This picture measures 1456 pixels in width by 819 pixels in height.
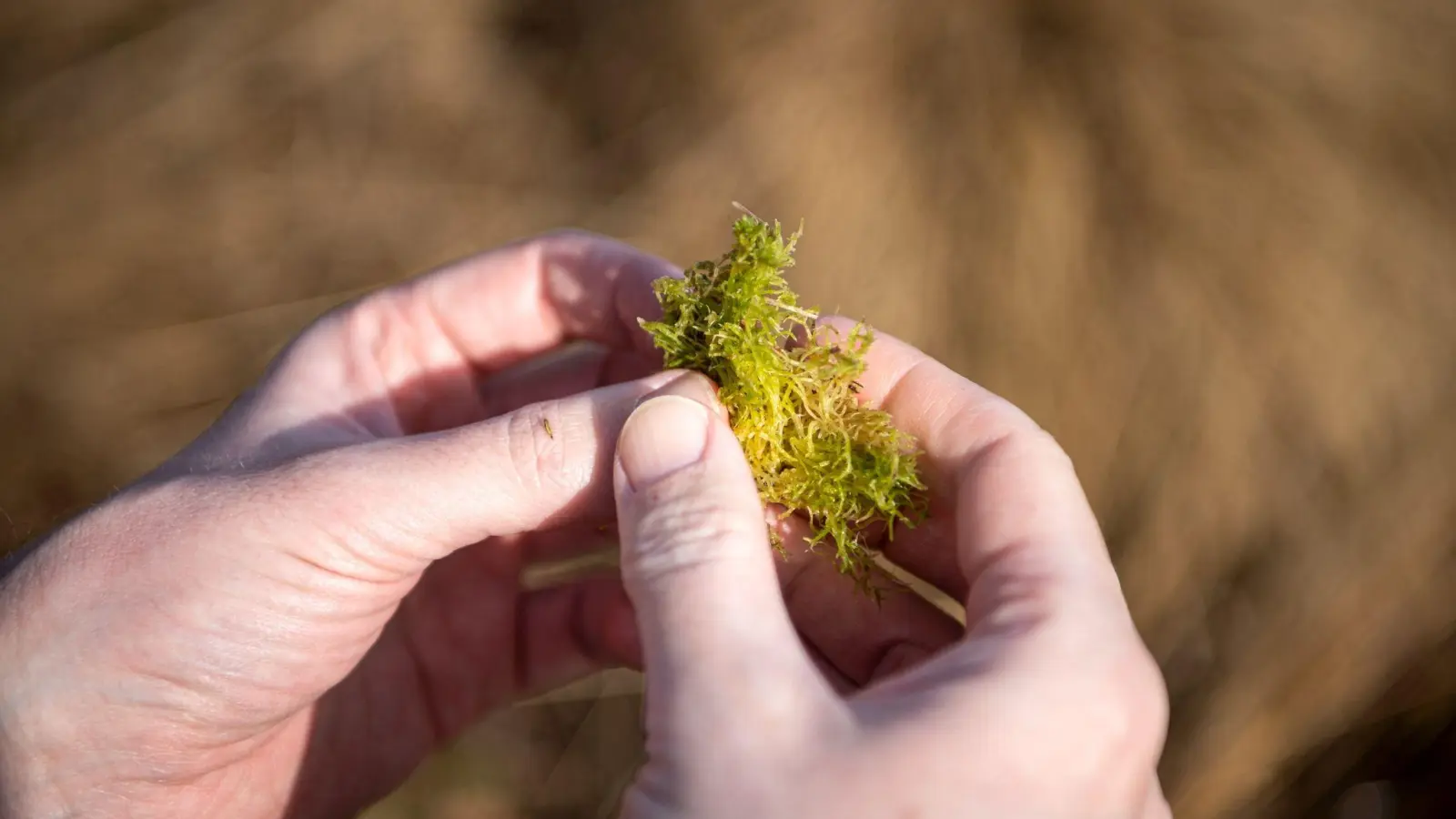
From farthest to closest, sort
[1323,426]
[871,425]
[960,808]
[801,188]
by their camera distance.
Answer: [801,188] → [1323,426] → [871,425] → [960,808]

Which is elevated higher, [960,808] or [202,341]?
[202,341]

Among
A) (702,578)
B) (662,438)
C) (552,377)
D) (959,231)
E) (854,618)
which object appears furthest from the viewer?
(959,231)

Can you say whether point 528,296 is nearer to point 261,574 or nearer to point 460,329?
point 460,329

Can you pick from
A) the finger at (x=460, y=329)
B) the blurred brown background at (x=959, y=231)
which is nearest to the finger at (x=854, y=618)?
the finger at (x=460, y=329)

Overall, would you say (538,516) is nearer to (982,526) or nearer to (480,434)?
(480,434)

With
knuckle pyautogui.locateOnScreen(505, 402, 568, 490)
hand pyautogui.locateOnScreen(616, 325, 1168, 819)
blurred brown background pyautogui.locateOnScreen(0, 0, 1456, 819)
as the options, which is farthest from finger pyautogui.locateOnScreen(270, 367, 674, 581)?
blurred brown background pyautogui.locateOnScreen(0, 0, 1456, 819)

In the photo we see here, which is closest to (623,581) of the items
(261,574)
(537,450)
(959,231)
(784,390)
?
(537,450)

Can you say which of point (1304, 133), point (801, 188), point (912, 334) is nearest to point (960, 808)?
point (912, 334)

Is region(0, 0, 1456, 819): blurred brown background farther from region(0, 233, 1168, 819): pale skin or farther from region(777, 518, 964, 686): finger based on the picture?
region(777, 518, 964, 686): finger
